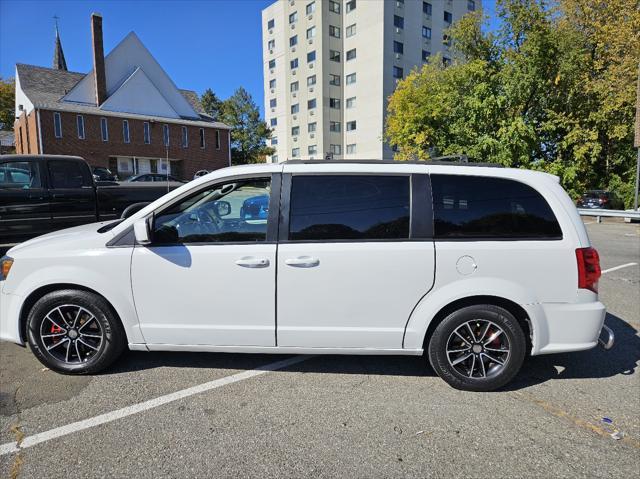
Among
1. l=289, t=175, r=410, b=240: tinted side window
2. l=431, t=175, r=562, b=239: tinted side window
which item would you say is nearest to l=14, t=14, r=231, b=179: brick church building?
l=289, t=175, r=410, b=240: tinted side window

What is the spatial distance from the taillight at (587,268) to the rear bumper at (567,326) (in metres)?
0.16

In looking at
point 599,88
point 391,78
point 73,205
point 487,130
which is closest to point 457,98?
point 487,130

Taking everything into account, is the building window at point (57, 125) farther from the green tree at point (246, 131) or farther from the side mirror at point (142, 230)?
the side mirror at point (142, 230)

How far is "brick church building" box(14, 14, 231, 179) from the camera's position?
33750 mm

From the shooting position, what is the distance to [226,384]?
139 inches

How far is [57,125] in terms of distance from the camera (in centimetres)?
3325

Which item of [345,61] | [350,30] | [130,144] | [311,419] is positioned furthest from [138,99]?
[311,419]

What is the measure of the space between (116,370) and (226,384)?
1.05 m

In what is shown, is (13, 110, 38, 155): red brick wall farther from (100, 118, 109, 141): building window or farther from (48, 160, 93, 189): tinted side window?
(48, 160, 93, 189): tinted side window

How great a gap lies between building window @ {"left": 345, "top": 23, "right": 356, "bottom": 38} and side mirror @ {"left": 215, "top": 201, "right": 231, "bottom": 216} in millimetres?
55038

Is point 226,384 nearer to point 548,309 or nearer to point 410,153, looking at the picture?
point 548,309

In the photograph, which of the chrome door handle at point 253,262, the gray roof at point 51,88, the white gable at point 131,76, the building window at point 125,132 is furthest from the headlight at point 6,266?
the white gable at point 131,76

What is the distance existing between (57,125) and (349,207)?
3738 centimetres

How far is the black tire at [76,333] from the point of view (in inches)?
138
